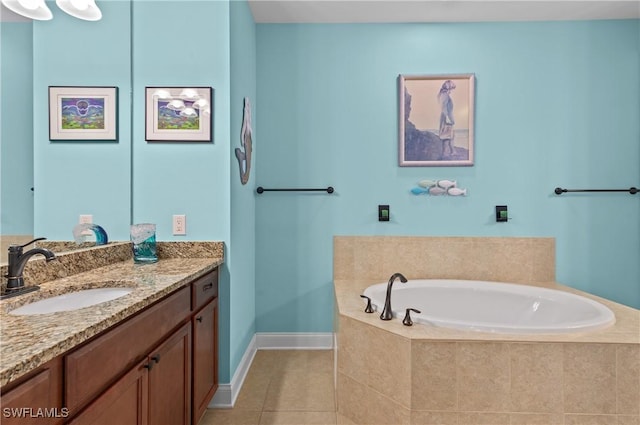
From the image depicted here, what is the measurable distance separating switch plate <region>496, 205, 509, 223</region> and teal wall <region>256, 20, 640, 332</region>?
47 mm

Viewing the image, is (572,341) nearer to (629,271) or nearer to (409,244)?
(409,244)

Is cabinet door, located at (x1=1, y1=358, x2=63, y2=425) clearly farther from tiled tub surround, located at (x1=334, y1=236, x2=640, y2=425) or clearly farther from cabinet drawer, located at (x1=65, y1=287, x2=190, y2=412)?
tiled tub surround, located at (x1=334, y1=236, x2=640, y2=425)

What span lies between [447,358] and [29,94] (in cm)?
205

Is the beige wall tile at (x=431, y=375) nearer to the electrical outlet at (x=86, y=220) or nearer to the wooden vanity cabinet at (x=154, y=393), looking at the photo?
the wooden vanity cabinet at (x=154, y=393)

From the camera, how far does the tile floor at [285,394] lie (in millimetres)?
1799

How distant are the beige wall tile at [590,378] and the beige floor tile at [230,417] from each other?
1.49 meters

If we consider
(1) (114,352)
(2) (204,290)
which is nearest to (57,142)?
(2) (204,290)

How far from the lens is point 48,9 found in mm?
1447

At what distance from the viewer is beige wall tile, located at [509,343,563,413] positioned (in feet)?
4.72

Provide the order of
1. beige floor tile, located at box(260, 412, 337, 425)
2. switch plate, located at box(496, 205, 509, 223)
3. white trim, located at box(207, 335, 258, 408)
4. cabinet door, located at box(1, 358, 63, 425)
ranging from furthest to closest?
1. switch plate, located at box(496, 205, 509, 223)
2. white trim, located at box(207, 335, 258, 408)
3. beige floor tile, located at box(260, 412, 337, 425)
4. cabinet door, located at box(1, 358, 63, 425)

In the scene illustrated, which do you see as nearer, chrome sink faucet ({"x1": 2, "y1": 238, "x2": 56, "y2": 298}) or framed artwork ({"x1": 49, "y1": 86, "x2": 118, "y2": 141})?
chrome sink faucet ({"x1": 2, "y1": 238, "x2": 56, "y2": 298})

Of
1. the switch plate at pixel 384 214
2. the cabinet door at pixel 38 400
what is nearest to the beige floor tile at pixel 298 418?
the cabinet door at pixel 38 400

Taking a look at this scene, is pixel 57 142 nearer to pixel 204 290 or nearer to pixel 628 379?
pixel 204 290

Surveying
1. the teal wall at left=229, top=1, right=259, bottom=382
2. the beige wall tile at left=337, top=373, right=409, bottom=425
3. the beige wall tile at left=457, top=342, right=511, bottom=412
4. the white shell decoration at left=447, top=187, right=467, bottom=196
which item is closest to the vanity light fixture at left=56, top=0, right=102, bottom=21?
the teal wall at left=229, top=1, right=259, bottom=382
